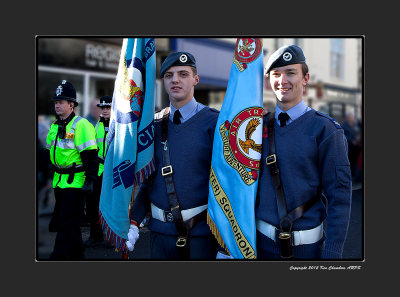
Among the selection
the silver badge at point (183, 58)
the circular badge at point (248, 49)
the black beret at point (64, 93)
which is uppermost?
the circular badge at point (248, 49)

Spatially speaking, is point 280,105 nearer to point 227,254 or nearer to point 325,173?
point 325,173

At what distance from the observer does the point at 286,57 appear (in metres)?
2.53

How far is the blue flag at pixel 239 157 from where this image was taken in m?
2.68

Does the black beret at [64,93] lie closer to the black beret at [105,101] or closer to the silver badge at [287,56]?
the black beret at [105,101]

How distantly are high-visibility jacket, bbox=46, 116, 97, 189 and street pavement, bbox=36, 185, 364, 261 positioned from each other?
22 centimetres

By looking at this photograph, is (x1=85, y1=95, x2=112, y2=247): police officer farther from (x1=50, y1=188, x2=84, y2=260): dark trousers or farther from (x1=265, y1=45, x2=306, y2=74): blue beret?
(x1=265, y1=45, x2=306, y2=74): blue beret

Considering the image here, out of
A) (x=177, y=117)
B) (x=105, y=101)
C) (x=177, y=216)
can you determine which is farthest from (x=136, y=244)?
(x=105, y=101)

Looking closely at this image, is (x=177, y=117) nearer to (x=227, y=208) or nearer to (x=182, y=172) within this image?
(x=182, y=172)

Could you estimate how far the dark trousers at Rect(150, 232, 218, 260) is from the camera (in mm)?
2846

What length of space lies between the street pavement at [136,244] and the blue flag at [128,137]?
0.71 ft

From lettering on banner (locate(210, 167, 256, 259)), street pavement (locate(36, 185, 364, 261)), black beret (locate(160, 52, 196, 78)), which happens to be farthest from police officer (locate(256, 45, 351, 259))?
black beret (locate(160, 52, 196, 78))

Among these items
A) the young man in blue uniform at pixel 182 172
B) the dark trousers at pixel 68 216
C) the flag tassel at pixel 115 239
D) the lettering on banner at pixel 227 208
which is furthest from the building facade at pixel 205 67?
the flag tassel at pixel 115 239

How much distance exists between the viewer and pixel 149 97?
118 inches

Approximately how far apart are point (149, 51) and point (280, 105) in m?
1.09
